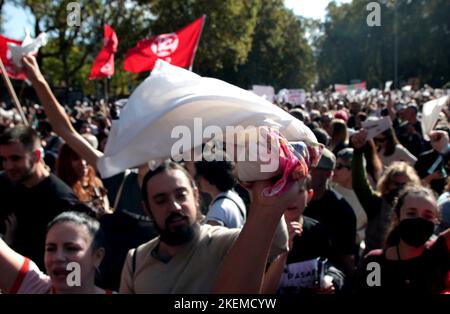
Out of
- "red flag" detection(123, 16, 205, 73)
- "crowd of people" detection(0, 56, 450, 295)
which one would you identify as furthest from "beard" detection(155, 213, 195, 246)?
"red flag" detection(123, 16, 205, 73)

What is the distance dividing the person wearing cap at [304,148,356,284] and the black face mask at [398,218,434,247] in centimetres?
66

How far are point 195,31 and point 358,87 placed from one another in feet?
61.5

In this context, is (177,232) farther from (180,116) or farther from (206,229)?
(180,116)

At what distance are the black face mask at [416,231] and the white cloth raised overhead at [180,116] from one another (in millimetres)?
1345

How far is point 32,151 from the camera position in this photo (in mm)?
Result: 3877

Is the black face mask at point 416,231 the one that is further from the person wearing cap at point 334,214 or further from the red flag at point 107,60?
the red flag at point 107,60

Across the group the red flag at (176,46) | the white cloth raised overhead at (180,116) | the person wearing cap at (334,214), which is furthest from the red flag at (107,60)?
the white cloth raised overhead at (180,116)

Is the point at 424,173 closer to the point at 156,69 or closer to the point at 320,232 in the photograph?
the point at 320,232

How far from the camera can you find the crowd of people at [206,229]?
85.8 inches

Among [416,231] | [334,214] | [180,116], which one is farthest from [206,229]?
[334,214]

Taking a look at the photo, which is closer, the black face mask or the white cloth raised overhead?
the white cloth raised overhead

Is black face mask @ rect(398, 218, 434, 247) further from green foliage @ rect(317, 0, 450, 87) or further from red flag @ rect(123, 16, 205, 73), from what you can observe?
green foliage @ rect(317, 0, 450, 87)

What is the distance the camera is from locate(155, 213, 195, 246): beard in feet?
7.58

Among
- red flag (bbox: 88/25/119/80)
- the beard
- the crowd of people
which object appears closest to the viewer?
the crowd of people
